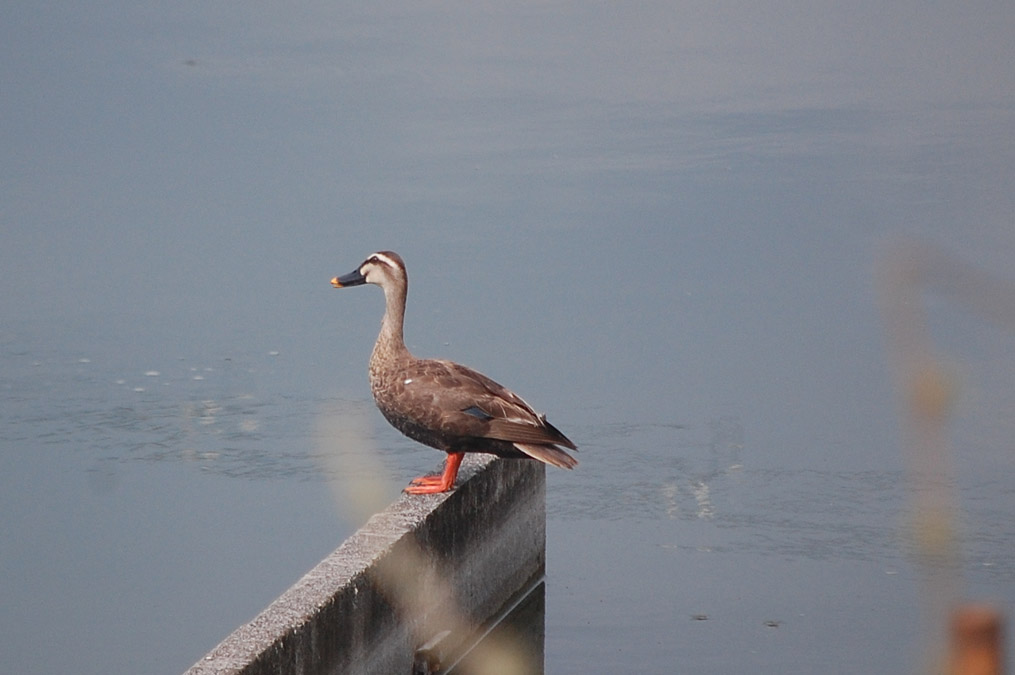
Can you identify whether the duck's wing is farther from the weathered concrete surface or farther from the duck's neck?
the weathered concrete surface

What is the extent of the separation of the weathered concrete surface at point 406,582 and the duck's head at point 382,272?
0.96m

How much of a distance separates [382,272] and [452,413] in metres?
0.92

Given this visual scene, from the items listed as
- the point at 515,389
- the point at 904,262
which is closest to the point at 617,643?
the point at 515,389

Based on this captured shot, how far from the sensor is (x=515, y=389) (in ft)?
31.9

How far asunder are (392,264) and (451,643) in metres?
1.76

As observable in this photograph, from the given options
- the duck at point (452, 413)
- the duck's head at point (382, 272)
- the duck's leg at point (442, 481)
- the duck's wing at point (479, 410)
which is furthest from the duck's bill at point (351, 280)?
the duck's leg at point (442, 481)

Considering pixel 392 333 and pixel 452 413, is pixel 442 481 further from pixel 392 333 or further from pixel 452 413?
pixel 392 333

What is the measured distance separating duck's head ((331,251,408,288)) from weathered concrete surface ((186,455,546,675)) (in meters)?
0.96

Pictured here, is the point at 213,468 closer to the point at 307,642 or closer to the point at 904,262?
the point at 307,642

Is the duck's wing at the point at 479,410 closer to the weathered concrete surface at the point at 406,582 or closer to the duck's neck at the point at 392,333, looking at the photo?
the duck's neck at the point at 392,333

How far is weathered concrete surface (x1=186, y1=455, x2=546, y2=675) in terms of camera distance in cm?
473

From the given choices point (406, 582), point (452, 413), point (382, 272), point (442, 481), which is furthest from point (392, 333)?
point (406, 582)

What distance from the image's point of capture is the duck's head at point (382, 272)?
6582mm

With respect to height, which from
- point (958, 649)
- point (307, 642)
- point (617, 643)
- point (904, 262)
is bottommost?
point (617, 643)
